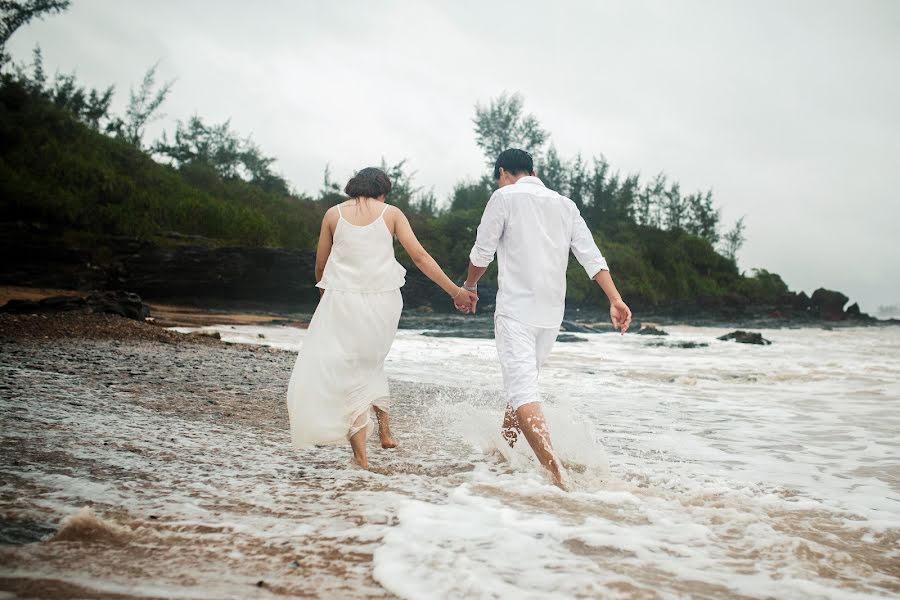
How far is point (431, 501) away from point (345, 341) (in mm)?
1247

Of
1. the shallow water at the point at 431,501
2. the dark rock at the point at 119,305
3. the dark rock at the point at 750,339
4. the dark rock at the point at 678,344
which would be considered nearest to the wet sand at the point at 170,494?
the shallow water at the point at 431,501

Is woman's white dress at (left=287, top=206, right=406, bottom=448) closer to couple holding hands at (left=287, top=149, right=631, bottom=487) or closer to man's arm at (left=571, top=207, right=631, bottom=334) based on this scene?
couple holding hands at (left=287, top=149, right=631, bottom=487)

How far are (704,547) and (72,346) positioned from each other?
26.6 ft

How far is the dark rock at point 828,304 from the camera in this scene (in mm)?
43062

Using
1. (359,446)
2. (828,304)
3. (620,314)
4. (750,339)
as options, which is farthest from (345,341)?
(828,304)

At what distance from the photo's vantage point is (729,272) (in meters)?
48.8

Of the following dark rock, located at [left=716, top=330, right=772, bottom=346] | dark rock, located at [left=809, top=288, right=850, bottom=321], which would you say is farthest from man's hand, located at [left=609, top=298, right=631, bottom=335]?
dark rock, located at [left=809, top=288, right=850, bottom=321]

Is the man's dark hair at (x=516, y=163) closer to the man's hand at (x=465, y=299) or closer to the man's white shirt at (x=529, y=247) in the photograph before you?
the man's white shirt at (x=529, y=247)

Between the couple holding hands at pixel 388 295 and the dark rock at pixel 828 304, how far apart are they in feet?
149

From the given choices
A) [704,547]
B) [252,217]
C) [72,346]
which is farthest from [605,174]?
[704,547]

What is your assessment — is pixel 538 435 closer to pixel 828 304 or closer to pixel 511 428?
pixel 511 428

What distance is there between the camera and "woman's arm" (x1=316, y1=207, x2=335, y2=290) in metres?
4.05

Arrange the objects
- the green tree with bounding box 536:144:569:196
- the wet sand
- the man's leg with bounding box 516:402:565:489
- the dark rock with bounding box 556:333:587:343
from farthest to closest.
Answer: the green tree with bounding box 536:144:569:196, the dark rock with bounding box 556:333:587:343, the man's leg with bounding box 516:402:565:489, the wet sand

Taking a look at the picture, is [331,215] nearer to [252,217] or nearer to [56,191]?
[56,191]
